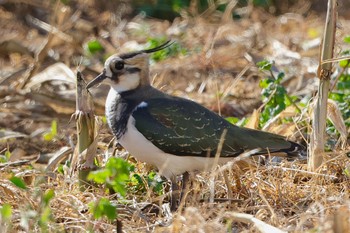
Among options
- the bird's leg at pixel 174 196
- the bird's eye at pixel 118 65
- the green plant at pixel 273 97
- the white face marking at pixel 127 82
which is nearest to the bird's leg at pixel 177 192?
the bird's leg at pixel 174 196

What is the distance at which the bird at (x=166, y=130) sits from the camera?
18.9 feet

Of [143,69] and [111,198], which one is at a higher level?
[143,69]

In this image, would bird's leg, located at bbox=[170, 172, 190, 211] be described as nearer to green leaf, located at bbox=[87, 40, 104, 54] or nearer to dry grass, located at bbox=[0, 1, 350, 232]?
dry grass, located at bbox=[0, 1, 350, 232]

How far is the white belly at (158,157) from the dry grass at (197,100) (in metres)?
0.13

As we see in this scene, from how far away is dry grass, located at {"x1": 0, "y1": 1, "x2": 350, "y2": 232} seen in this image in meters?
5.20

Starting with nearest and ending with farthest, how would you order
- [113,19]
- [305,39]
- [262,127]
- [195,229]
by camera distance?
[195,229], [262,127], [305,39], [113,19]

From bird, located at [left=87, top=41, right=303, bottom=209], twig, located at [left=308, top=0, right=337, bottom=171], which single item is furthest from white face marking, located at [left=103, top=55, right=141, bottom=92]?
twig, located at [left=308, top=0, right=337, bottom=171]

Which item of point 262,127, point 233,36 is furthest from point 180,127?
point 233,36

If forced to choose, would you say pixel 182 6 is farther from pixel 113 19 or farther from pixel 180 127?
pixel 180 127

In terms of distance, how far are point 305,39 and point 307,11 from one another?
4.93 feet

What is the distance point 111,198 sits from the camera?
5.74 meters

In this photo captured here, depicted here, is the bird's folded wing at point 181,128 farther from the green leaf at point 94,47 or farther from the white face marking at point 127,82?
the green leaf at point 94,47

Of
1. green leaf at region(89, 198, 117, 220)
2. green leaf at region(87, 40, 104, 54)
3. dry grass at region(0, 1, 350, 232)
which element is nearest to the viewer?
green leaf at region(89, 198, 117, 220)

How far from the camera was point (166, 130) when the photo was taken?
229 inches
